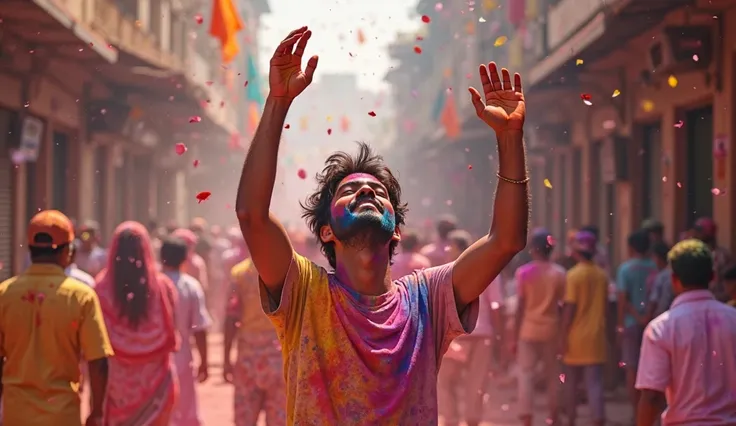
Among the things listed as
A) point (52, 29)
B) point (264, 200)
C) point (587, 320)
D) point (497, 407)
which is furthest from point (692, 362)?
point (52, 29)

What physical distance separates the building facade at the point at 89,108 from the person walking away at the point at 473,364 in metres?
2.96

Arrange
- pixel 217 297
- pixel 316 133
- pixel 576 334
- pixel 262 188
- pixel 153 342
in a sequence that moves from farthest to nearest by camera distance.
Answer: pixel 316 133, pixel 217 297, pixel 576 334, pixel 153 342, pixel 262 188

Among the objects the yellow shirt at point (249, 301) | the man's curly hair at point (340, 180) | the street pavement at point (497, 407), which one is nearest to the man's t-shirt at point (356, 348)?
the man's curly hair at point (340, 180)

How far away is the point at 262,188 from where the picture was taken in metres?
3.40

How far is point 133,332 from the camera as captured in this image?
708cm

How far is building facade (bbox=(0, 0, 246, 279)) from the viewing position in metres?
13.5

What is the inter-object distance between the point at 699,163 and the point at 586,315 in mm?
3819

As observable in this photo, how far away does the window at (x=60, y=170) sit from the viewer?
17.2 m

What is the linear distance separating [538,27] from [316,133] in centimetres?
11193

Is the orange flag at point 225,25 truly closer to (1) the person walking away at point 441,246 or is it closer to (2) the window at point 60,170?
(2) the window at point 60,170

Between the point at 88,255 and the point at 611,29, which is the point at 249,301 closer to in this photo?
the point at 88,255

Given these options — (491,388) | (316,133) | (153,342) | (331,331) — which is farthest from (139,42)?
(316,133)

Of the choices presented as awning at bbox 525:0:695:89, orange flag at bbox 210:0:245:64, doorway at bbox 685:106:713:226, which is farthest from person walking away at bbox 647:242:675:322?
orange flag at bbox 210:0:245:64

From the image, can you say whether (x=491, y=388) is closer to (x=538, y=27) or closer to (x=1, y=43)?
(x=1, y=43)
